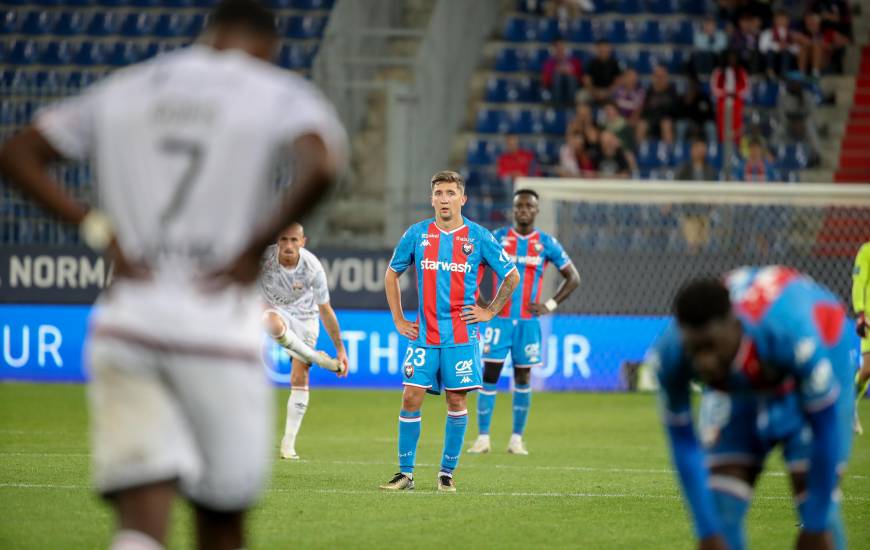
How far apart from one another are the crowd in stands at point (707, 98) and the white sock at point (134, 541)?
18.1 meters

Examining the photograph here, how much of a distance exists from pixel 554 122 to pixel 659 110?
182 cm

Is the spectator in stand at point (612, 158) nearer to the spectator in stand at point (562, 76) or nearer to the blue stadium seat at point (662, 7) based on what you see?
the spectator in stand at point (562, 76)

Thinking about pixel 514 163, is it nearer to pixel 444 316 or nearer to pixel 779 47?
pixel 779 47

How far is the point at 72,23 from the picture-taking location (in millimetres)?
25438

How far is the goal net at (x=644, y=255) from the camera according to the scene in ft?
65.2

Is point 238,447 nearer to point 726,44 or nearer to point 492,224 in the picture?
point 492,224

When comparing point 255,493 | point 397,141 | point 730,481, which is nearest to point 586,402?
point 397,141

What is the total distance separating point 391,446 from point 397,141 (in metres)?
9.01

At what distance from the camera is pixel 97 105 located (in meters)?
4.43

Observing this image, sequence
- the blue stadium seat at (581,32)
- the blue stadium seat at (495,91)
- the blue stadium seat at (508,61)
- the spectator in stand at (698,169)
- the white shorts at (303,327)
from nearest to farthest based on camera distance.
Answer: the white shorts at (303,327), the spectator in stand at (698,169), the blue stadium seat at (495,91), the blue stadium seat at (508,61), the blue stadium seat at (581,32)

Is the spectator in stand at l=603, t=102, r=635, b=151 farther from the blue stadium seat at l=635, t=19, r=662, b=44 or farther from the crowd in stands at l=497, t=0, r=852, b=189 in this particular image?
the blue stadium seat at l=635, t=19, r=662, b=44

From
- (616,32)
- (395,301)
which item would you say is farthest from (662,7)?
(395,301)

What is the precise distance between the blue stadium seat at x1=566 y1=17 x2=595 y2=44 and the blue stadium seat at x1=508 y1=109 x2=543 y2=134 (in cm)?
200

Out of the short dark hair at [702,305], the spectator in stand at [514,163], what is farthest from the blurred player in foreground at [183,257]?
the spectator in stand at [514,163]
